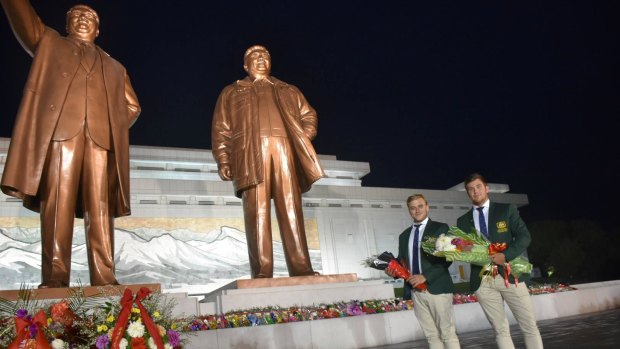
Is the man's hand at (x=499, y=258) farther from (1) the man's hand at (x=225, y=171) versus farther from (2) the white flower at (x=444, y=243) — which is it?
(1) the man's hand at (x=225, y=171)

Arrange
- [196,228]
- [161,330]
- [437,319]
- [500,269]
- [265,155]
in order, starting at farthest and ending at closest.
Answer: [196,228]
[265,155]
[437,319]
[500,269]
[161,330]

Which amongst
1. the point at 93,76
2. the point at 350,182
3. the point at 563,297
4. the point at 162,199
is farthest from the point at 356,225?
the point at 93,76

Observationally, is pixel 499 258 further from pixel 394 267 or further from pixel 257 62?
pixel 257 62

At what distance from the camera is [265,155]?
639 cm

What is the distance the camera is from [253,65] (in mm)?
6887

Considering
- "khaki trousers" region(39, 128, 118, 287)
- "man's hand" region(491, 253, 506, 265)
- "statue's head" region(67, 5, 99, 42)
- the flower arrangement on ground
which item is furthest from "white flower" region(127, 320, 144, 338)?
"statue's head" region(67, 5, 99, 42)

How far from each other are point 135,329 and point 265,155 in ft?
13.4

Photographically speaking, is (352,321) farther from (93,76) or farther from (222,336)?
(93,76)

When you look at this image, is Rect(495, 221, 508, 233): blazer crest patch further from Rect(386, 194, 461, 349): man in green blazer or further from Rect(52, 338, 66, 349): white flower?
Rect(52, 338, 66, 349): white flower

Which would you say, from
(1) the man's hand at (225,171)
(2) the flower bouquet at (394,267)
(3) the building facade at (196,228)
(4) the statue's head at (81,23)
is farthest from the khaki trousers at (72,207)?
(3) the building facade at (196,228)

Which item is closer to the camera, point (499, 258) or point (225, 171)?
point (499, 258)

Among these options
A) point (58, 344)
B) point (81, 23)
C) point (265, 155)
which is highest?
point (81, 23)

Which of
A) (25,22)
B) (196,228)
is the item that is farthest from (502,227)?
(196,228)

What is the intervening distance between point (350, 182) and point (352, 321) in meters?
17.9
